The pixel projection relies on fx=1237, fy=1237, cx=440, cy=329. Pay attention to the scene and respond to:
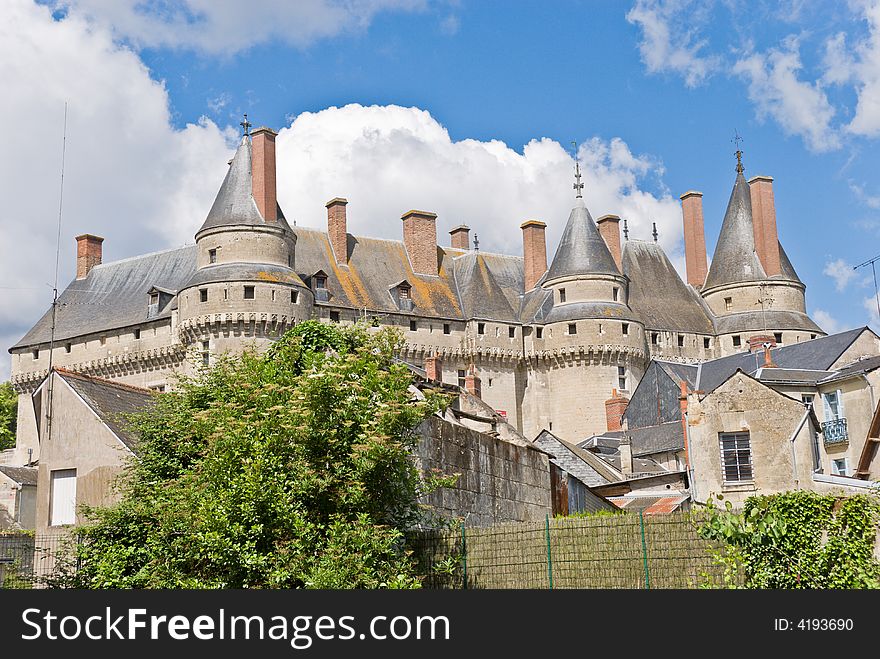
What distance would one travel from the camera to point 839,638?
935cm

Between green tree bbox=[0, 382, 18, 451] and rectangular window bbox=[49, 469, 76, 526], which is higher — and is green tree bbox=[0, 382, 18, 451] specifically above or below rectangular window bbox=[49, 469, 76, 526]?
above

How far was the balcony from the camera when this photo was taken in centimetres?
2814

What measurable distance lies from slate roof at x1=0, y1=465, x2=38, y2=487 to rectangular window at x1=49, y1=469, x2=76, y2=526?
19469mm

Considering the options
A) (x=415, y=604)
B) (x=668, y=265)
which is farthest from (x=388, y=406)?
(x=668, y=265)

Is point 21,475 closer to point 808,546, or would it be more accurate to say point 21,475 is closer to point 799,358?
point 799,358

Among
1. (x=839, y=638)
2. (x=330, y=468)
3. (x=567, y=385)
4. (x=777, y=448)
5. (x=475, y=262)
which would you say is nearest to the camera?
(x=839, y=638)

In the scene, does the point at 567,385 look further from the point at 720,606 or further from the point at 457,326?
the point at 720,606

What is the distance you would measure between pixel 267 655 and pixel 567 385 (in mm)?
41883

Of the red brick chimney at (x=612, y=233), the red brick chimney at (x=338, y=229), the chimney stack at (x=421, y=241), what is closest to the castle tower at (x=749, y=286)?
the red brick chimney at (x=612, y=233)

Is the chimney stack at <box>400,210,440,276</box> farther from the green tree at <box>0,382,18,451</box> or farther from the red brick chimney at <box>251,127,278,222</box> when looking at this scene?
the green tree at <box>0,382,18,451</box>

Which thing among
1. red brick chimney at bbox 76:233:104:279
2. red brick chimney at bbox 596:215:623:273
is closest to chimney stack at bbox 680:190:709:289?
red brick chimney at bbox 596:215:623:273

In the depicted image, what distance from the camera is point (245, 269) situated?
44.9m

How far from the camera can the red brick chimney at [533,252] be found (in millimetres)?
54844

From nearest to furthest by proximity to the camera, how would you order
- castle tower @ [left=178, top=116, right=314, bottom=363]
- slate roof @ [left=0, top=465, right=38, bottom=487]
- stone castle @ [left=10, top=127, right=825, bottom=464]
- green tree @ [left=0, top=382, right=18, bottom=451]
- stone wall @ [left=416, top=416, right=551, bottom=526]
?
stone wall @ [left=416, top=416, right=551, bottom=526], slate roof @ [left=0, top=465, right=38, bottom=487], castle tower @ [left=178, top=116, right=314, bottom=363], stone castle @ [left=10, top=127, right=825, bottom=464], green tree @ [left=0, top=382, right=18, bottom=451]
